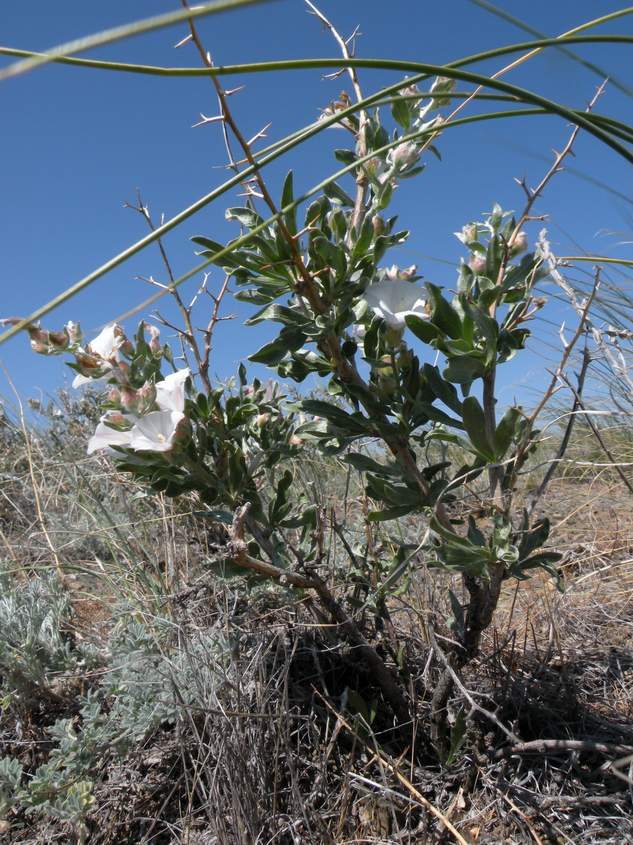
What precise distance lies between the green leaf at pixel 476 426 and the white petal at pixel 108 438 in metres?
0.59

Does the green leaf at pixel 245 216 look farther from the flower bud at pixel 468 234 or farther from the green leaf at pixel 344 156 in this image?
the flower bud at pixel 468 234

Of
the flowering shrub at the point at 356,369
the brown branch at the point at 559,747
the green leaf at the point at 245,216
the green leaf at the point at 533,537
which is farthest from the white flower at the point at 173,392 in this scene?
the brown branch at the point at 559,747

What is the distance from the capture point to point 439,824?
1212 millimetres

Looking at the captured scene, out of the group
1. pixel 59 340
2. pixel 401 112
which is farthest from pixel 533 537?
pixel 59 340

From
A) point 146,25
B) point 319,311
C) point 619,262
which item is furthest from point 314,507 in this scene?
point 146,25

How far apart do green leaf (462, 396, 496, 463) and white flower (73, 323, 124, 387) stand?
64cm

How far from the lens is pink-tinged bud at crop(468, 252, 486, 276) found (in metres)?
1.16

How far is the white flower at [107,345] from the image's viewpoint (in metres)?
1.19

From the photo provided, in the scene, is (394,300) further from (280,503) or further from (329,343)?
(280,503)

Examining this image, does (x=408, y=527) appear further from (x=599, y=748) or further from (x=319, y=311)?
(x=319, y=311)

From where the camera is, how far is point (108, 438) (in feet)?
3.80

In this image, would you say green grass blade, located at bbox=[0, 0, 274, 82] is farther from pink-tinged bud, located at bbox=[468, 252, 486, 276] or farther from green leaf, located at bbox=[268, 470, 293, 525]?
green leaf, located at bbox=[268, 470, 293, 525]

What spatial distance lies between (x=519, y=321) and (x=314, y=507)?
60 cm

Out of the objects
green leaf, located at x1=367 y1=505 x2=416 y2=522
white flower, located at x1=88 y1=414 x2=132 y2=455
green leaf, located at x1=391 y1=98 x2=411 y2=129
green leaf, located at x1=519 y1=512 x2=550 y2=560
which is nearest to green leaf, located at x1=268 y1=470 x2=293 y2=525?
green leaf, located at x1=367 y1=505 x2=416 y2=522
